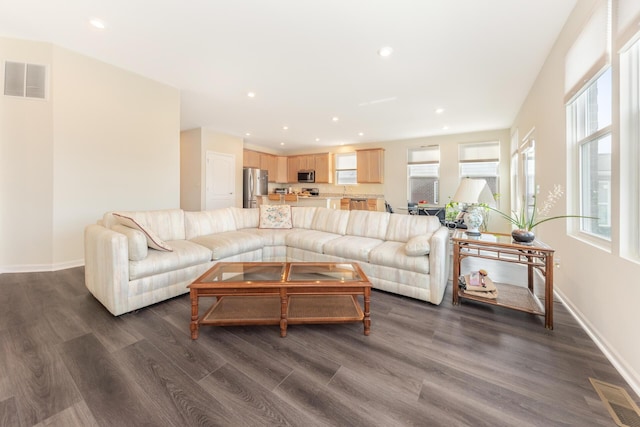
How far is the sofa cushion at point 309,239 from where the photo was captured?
330 cm

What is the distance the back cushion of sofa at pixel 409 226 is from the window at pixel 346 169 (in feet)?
16.0

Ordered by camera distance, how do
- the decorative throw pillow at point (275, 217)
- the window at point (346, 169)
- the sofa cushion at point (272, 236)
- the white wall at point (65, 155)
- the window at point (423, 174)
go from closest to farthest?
1. the white wall at point (65, 155)
2. the sofa cushion at point (272, 236)
3. the decorative throw pillow at point (275, 217)
4. the window at point (423, 174)
5. the window at point (346, 169)

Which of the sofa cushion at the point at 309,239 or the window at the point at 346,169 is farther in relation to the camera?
the window at the point at 346,169

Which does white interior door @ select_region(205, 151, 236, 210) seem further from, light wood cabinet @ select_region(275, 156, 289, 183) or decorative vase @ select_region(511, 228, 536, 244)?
decorative vase @ select_region(511, 228, 536, 244)

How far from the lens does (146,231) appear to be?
234cm

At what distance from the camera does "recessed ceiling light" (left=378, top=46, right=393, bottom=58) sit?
2760 millimetres

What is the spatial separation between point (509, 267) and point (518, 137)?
112 inches

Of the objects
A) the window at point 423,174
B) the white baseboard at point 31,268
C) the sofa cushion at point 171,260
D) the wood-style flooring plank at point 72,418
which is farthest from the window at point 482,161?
the white baseboard at point 31,268

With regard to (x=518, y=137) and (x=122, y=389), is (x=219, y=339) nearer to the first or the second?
(x=122, y=389)

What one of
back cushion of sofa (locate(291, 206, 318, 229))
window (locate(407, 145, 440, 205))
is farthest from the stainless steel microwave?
back cushion of sofa (locate(291, 206, 318, 229))

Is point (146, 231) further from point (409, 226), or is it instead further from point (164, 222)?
Answer: point (409, 226)

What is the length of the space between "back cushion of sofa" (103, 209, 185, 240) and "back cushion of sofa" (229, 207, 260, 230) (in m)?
0.85

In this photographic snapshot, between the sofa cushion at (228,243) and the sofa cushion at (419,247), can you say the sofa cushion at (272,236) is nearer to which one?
the sofa cushion at (228,243)

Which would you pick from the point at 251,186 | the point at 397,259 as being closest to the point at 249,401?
the point at 397,259
